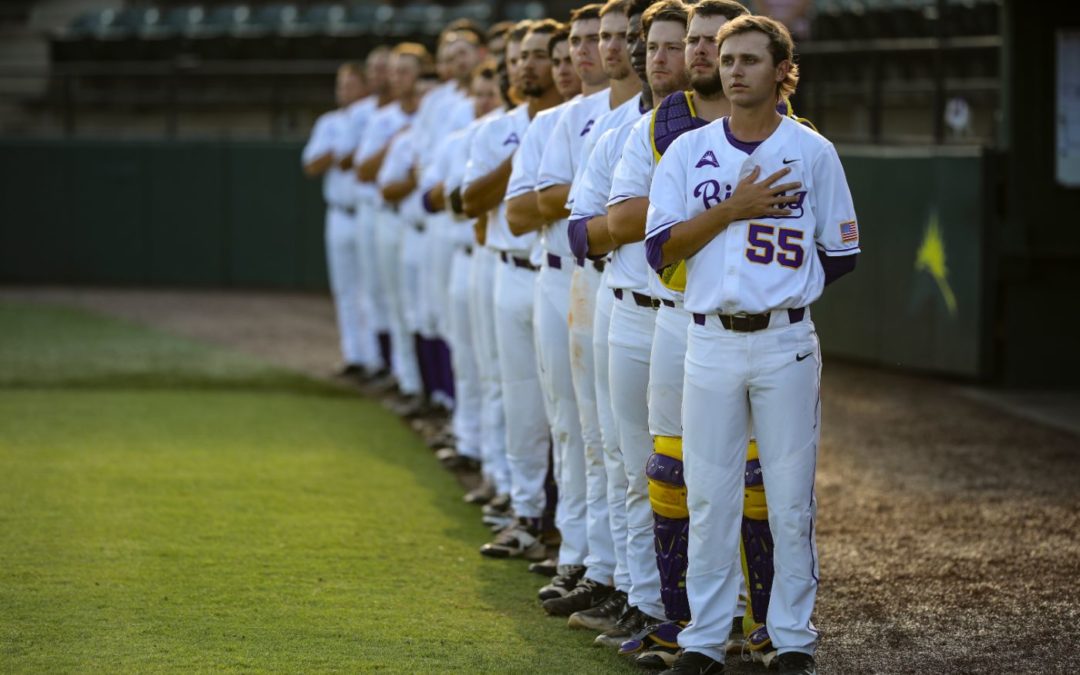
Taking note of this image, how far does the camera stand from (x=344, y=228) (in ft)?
36.8

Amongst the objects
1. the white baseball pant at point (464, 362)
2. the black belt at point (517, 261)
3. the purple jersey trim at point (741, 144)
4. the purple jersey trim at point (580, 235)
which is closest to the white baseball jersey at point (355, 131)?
the white baseball pant at point (464, 362)

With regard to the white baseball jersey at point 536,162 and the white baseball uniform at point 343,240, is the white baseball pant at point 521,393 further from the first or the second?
the white baseball uniform at point 343,240

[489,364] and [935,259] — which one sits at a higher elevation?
[935,259]

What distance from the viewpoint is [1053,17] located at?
396 inches

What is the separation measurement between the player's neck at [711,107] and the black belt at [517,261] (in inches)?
74.2

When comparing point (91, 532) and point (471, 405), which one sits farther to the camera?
point (471, 405)

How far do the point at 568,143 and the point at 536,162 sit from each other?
0.32m

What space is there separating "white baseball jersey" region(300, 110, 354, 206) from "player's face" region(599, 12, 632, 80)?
232 inches

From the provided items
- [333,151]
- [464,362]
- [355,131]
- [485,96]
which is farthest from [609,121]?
[333,151]

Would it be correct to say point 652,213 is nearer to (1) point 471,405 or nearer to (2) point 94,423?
(1) point 471,405

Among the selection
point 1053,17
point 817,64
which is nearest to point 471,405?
point 1053,17

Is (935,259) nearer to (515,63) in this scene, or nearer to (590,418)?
(515,63)

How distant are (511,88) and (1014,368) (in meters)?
4.74

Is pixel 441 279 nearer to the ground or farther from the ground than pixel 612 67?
nearer to the ground
